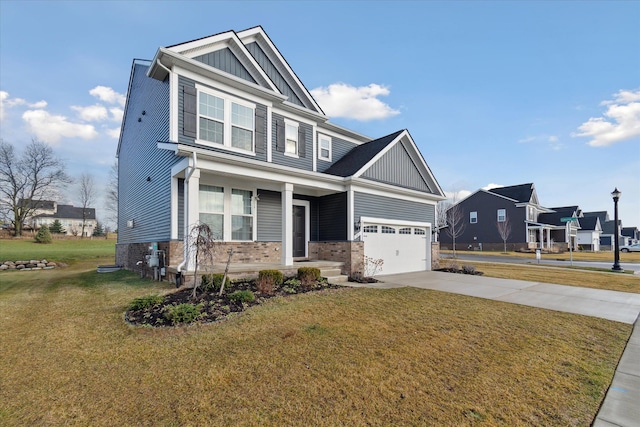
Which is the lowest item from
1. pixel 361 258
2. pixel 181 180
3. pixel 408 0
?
pixel 361 258

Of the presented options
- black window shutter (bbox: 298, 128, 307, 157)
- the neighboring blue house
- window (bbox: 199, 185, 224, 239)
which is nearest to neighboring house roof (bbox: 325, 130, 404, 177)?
the neighboring blue house

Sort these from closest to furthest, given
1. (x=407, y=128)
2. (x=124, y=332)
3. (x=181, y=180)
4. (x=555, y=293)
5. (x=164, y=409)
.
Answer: (x=164, y=409) < (x=124, y=332) < (x=555, y=293) < (x=181, y=180) < (x=407, y=128)

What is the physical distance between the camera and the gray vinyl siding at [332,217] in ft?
38.2

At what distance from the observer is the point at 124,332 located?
4.71 m

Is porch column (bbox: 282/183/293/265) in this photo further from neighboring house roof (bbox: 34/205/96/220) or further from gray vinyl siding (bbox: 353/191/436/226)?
neighboring house roof (bbox: 34/205/96/220)

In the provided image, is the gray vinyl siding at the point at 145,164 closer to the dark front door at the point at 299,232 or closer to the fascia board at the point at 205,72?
the fascia board at the point at 205,72

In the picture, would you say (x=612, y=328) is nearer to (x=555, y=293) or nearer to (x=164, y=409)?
(x=555, y=293)

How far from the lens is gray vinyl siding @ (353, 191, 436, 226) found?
11.7 meters

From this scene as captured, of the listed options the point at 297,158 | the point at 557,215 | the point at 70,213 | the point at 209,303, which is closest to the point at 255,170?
the point at 297,158

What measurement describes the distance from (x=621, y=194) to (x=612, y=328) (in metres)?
14.9

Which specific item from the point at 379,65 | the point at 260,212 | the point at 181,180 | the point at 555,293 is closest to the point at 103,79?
the point at 181,180

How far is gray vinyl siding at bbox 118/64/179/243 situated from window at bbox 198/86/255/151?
1.08 m

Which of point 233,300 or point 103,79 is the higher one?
point 103,79

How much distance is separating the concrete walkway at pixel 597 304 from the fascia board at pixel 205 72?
7571mm
